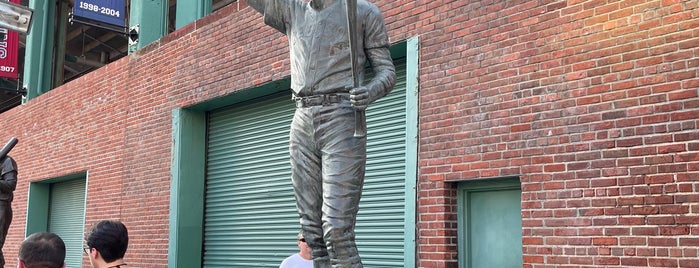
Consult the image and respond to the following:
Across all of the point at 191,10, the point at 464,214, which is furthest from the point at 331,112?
the point at 191,10

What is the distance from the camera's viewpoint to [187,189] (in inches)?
483

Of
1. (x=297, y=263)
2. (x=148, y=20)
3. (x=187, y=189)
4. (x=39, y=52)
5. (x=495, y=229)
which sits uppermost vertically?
(x=39, y=52)

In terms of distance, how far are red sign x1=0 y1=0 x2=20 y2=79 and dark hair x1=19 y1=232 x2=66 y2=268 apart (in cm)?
1606

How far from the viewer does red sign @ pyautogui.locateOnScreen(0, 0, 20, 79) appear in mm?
18438

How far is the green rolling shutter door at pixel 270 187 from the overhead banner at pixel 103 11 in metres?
3.62

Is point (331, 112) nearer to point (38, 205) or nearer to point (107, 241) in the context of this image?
point (107, 241)

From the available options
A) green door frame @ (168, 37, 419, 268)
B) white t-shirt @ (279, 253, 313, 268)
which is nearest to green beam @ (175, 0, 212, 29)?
green door frame @ (168, 37, 419, 268)

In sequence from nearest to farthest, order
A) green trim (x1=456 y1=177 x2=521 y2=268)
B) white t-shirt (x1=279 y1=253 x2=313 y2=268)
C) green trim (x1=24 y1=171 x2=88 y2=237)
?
white t-shirt (x1=279 y1=253 x2=313 y2=268) < green trim (x1=456 y1=177 x2=521 y2=268) < green trim (x1=24 y1=171 x2=88 y2=237)

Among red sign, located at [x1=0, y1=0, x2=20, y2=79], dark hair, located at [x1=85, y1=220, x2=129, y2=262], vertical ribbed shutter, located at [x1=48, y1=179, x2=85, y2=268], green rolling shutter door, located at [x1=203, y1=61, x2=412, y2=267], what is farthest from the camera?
red sign, located at [x1=0, y1=0, x2=20, y2=79]

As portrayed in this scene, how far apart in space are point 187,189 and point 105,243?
8640mm

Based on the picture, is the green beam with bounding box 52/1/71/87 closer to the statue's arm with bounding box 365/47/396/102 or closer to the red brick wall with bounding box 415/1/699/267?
the red brick wall with bounding box 415/1/699/267

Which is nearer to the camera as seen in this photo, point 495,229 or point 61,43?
point 495,229

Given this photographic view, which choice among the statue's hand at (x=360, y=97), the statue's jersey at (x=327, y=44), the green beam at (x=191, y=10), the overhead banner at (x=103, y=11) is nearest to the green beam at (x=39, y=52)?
the overhead banner at (x=103, y=11)

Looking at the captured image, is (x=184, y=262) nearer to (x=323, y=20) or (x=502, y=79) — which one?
(x=502, y=79)
